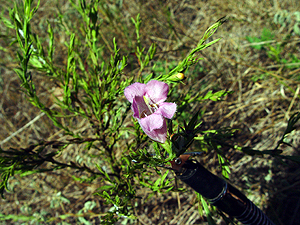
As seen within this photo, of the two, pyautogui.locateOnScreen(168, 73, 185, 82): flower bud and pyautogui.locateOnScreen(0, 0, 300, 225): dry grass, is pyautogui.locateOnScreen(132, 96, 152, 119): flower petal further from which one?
pyautogui.locateOnScreen(0, 0, 300, 225): dry grass

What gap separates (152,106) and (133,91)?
0.12 metres

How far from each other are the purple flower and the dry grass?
3.47ft

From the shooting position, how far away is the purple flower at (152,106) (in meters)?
0.92

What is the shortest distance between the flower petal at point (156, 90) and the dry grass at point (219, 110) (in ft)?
3.63

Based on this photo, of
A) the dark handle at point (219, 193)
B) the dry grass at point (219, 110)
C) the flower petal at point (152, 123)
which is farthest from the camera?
the dry grass at point (219, 110)

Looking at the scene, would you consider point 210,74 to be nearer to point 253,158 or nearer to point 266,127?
point 266,127

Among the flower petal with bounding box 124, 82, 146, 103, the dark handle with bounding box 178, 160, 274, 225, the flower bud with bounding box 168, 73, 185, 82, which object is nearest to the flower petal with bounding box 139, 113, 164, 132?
the flower petal with bounding box 124, 82, 146, 103

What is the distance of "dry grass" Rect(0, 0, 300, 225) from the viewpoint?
2.46 m

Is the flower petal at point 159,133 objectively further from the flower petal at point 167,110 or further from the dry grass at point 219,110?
the dry grass at point 219,110

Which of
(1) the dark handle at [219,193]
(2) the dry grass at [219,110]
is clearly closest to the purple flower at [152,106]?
(1) the dark handle at [219,193]

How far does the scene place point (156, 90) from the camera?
1.02 meters

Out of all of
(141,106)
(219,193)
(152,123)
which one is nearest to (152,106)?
(141,106)

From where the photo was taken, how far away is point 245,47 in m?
3.30

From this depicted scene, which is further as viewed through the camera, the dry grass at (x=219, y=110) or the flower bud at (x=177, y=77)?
the dry grass at (x=219, y=110)
